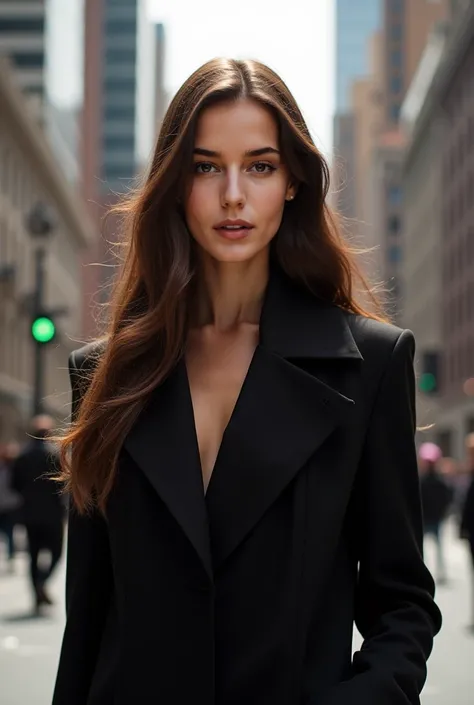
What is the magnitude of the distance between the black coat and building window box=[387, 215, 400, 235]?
113 m

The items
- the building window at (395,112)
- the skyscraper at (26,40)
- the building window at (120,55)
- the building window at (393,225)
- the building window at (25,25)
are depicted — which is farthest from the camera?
the building window at (120,55)

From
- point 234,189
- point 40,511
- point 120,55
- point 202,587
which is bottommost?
point 40,511

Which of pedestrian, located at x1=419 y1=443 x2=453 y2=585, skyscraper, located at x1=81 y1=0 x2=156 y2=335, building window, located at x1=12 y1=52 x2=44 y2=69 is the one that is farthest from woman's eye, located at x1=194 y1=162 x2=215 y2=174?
skyscraper, located at x1=81 y1=0 x2=156 y2=335

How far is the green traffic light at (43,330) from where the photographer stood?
46.3ft

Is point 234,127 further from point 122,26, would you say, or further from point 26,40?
point 122,26

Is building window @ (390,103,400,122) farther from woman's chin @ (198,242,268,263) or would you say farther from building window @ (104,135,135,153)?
woman's chin @ (198,242,268,263)

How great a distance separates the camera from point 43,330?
46.5 ft

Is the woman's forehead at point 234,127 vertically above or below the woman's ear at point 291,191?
above

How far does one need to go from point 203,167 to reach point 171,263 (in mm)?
235

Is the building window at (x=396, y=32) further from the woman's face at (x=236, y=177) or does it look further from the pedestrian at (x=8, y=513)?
the woman's face at (x=236, y=177)

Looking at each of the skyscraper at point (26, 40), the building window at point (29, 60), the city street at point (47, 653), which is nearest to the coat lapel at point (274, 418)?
the city street at point (47, 653)

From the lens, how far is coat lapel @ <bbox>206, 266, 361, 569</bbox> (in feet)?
8.16

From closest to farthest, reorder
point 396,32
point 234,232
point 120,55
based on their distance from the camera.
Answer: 1. point 234,232
2. point 396,32
3. point 120,55

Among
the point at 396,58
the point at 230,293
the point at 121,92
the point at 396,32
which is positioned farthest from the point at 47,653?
the point at 121,92
